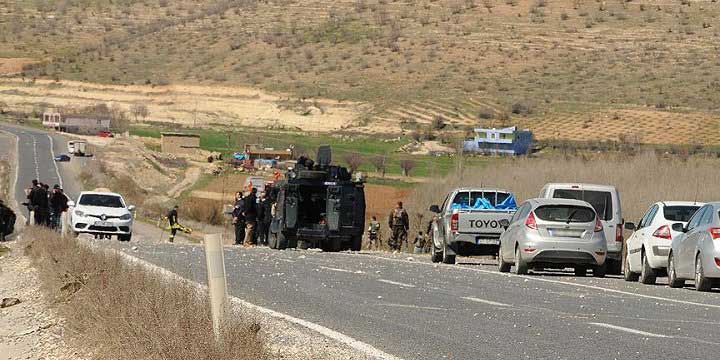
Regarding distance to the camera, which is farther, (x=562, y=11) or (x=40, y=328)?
(x=562, y=11)

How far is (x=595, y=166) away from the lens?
63.7 meters

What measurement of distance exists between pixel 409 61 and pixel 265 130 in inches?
574

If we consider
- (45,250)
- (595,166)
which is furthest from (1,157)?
(45,250)

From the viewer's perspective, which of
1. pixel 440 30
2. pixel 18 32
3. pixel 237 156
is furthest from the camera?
pixel 18 32

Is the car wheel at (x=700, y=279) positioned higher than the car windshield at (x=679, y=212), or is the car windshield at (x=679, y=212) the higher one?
the car windshield at (x=679, y=212)

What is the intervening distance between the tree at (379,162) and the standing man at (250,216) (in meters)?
45.0

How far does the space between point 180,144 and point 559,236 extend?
92.2 m

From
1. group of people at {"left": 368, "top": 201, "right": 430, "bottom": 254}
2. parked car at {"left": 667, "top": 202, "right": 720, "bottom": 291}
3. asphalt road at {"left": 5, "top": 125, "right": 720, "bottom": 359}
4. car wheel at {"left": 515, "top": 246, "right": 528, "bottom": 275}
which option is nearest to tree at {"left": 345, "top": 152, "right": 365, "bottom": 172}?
group of people at {"left": 368, "top": 201, "right": 430, "bottom": 254}

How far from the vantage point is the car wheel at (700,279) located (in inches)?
1003

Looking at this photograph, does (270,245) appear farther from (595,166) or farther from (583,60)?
(583,60)

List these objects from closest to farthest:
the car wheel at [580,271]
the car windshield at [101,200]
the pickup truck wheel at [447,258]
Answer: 1. the car wheel at [580,271]
2. the pickup truck wheel at [447,258]
3. the car windshield at [101,200]

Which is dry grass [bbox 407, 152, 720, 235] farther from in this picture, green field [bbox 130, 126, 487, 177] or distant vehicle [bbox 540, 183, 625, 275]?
distant vehicle [bbox 540, 183, 625, 275]

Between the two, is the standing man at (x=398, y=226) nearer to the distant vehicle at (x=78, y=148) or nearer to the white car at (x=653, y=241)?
the white car at (x=653, y=241)

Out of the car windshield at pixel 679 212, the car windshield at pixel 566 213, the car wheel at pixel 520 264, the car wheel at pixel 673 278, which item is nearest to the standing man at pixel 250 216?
the car wheel at pixel 520 264
